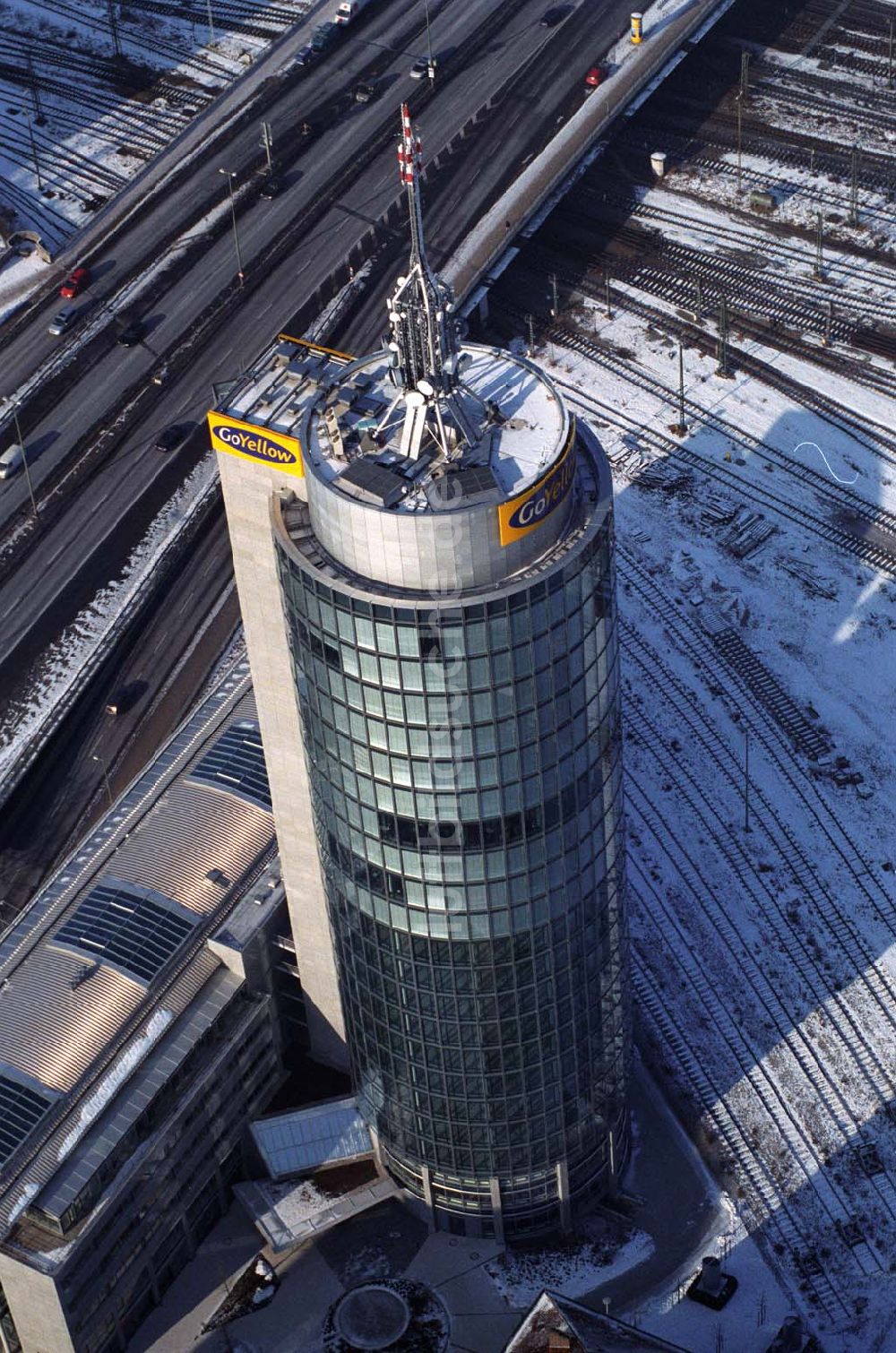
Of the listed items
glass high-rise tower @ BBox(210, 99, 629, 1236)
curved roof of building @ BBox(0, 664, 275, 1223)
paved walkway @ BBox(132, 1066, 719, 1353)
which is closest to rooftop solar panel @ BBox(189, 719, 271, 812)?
curved roof of building @ BBox(0, 664, 275, 1223)

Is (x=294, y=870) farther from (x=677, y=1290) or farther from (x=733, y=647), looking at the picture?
(x=733, y=647)

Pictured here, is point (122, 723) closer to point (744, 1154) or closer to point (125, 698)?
point (125, 698)

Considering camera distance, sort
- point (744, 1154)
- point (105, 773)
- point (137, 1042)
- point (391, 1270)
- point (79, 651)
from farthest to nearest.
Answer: point (79, 651) → point (105, 773) → point (744, 1154) → point (391, 1270) → point (137, 1042)

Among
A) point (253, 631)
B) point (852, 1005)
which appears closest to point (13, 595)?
point (253, 631)

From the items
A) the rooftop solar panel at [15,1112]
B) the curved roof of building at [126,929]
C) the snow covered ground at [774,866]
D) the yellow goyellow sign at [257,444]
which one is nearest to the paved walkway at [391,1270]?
the snow covered ground at [774,866]

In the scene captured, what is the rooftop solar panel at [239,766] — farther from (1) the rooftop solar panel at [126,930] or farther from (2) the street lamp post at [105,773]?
(2) the street lamp post at [105,773]

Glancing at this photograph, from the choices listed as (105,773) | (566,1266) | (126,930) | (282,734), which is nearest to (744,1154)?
(566,1266)
